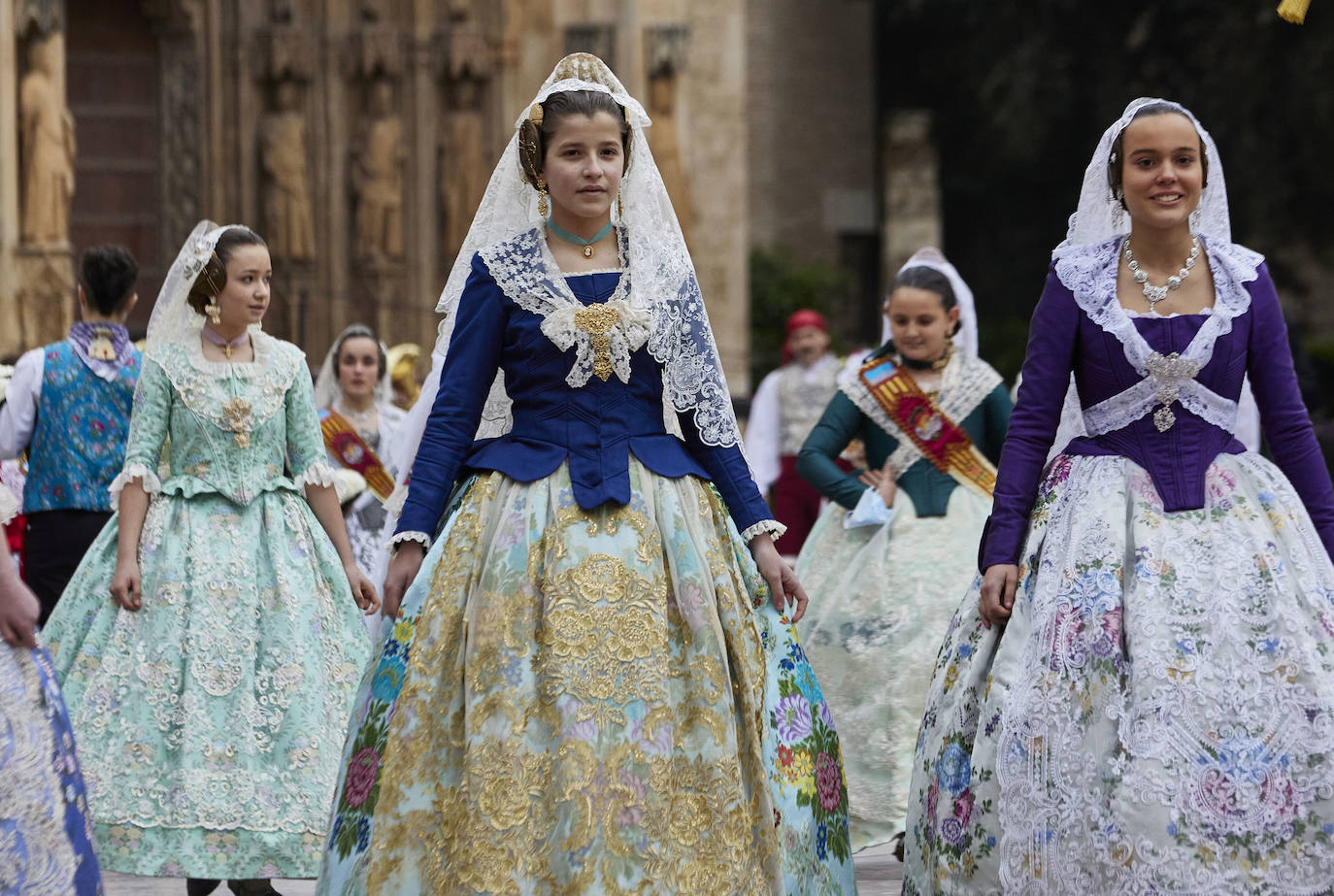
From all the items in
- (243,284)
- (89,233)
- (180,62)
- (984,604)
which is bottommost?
(984,604)

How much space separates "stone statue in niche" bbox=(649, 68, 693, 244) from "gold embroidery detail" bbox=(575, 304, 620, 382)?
1220 cm

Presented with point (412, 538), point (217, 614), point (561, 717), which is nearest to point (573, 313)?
point (412, 538)

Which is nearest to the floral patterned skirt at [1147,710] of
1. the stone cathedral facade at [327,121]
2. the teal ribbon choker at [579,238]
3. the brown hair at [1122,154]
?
the brown hair at [1122,154]

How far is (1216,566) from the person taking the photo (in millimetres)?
4070

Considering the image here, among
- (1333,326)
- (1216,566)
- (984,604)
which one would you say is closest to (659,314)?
(984,604)

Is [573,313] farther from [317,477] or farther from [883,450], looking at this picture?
[883,450]

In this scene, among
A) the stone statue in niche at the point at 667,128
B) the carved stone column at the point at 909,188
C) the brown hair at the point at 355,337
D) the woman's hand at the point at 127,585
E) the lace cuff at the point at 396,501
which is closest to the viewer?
the lace cuff at the point at 396,501

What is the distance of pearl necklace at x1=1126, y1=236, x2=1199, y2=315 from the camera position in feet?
14.3

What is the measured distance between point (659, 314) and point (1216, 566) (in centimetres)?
127

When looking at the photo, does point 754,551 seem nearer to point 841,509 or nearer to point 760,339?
point 841,509

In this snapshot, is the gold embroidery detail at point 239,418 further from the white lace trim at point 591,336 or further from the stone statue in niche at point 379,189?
the stone statue in niche at point 379,189

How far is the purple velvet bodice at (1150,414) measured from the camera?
4.27 meters

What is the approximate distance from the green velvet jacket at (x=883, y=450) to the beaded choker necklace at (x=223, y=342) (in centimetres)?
184

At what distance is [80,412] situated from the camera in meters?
7.01
